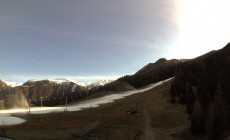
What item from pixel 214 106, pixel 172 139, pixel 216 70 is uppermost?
pixel 216 70

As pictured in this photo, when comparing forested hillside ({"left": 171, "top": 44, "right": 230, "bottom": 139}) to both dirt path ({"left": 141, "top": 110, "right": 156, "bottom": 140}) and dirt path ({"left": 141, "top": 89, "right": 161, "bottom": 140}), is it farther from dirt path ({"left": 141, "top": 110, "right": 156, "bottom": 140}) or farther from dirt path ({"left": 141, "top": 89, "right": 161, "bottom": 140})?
dirt path ({"left": 141, "top": 110, "right": 156, "bottom": 140})

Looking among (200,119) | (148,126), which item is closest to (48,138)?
(148,126)

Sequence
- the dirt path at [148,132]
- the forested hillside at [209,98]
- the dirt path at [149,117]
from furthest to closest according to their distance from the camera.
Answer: the forested hillside at [209,98]
the dirt path at [149,117]
the dirt path at [148,132]

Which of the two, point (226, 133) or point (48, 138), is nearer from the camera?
point (48, 138)

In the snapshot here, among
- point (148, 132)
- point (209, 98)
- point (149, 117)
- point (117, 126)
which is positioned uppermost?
point (209, 98)

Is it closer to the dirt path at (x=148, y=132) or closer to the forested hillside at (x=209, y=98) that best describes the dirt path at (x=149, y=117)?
the dirt path at (x=148, y=132)

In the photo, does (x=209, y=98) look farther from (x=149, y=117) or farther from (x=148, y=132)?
(x=148, y=132)

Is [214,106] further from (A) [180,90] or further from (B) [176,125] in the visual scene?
(A) [180,90]

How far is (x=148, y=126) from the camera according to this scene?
3639 inches

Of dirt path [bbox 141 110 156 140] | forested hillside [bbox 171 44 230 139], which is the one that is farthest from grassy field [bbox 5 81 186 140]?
forested hillside [bbox 171 44 230 139]

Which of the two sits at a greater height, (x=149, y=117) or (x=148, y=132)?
(x=149, y=117)

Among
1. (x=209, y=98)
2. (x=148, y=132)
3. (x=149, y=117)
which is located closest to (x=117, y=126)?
(x=148, y=132)

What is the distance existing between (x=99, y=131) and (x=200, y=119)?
82.1 feet

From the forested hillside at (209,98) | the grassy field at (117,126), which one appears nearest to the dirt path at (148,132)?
the grassy field at (117,126)
